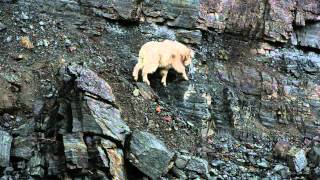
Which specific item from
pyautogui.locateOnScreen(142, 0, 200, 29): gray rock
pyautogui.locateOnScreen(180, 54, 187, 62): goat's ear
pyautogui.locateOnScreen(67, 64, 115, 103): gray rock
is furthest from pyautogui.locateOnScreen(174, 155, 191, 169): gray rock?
pyautogui.locateOnScreen(142, 0, 200, 29): gray rock

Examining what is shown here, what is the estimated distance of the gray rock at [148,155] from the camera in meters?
11.5

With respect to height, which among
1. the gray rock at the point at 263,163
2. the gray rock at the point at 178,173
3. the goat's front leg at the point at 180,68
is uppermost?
the goat's front leg at the point at 180,68

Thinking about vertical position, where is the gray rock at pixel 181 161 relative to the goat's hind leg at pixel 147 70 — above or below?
below

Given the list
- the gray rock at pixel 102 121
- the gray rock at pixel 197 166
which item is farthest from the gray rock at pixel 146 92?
the gray rock at pixel 197 166

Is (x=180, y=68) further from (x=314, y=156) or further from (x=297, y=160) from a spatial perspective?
(x=314, y=156)

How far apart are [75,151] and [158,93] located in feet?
12.5

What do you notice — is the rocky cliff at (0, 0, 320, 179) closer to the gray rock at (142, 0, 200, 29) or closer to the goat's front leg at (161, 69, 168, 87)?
the gray rock at (142, 0, 200, 29)

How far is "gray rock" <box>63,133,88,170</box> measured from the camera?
36.2ft

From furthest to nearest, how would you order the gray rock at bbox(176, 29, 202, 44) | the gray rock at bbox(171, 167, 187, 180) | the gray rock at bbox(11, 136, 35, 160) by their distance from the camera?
the gray rock at bbox(176, 29, 202, 44) < the gray rock at bbox(171, 167, 187, 180) < the gray rock at bbox(11, 136, 35, 160)

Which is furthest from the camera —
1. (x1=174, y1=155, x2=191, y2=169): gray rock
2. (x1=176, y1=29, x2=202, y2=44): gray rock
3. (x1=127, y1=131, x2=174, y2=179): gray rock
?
(x1=176, y1=29, x2=202, y2=44): gray rock

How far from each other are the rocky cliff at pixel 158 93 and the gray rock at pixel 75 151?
0.02 m

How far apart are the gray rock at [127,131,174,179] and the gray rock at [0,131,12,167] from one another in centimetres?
222

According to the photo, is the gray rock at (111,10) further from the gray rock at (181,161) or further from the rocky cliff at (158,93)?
the gray rock at (181,161)

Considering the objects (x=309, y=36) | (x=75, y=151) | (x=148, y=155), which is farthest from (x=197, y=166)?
(x=309, y=36)
